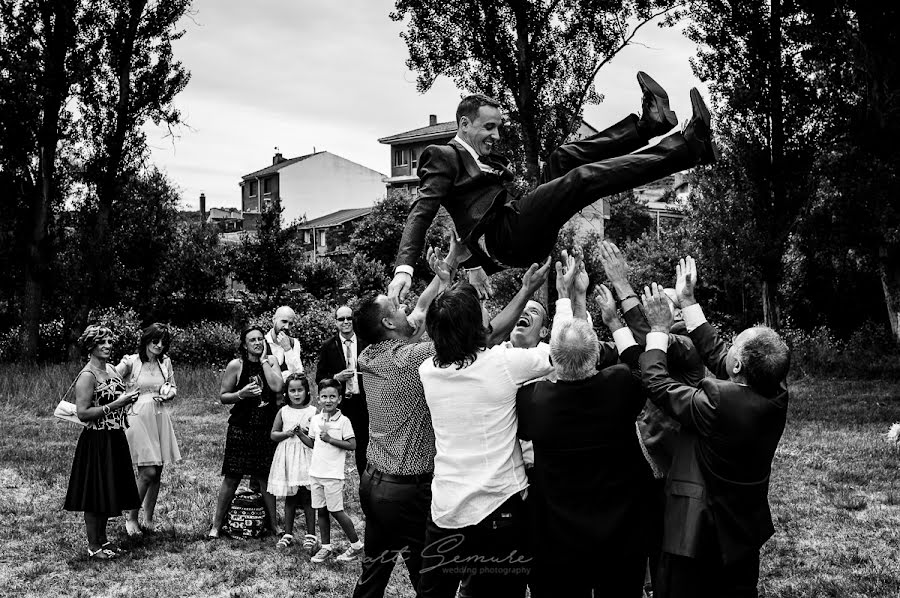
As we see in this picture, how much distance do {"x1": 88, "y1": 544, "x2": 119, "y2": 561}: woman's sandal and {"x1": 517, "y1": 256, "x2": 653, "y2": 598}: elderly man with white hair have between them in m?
4.41

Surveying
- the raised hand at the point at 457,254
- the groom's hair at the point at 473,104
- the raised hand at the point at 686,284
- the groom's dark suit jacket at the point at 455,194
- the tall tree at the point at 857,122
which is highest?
the tall tree at the point at 857,122

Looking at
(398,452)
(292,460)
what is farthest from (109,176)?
(398,452)

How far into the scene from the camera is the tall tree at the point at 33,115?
67.0ft

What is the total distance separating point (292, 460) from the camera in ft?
23.7

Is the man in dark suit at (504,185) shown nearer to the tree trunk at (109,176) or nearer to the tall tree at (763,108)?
the tall tree at (763,108)

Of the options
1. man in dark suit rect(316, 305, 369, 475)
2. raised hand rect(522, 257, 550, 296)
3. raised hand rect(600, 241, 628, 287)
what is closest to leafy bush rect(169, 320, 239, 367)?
man in dark suit rect(316, 305, 369, 475)

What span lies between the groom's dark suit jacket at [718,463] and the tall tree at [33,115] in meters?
20.8

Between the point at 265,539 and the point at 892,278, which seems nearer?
the point at 265,539

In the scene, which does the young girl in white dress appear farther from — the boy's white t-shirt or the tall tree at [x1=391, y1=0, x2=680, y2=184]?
the tall tree at [x1=391, y1=0, x2=680, y2=184]

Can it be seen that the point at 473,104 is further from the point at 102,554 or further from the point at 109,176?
the point at 109,176

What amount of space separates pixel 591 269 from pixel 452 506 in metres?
25.5

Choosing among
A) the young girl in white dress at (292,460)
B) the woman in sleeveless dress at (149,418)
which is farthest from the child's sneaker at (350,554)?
the woman in sleeveless dress at (149,418)

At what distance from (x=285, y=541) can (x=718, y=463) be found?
4539 mm

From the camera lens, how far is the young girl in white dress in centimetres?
718
